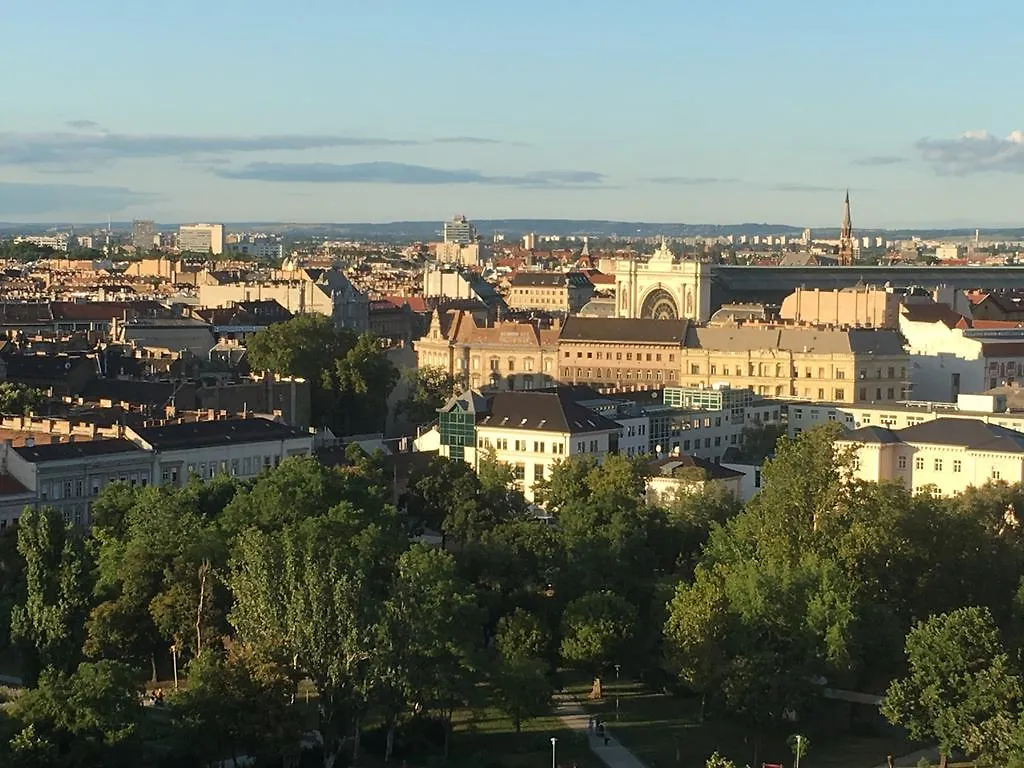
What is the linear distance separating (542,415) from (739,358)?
25.8 metres

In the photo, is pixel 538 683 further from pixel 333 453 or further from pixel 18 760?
pixel 333 453

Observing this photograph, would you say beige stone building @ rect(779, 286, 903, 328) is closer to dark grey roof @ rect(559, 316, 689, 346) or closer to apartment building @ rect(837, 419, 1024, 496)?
dark grey roof @ rect(559, 316, 689, 346)

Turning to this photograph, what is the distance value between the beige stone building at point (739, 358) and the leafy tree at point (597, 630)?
144 ft

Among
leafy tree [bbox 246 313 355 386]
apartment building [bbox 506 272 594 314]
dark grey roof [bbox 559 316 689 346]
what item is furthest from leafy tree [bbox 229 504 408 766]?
apartment building [bbox 506 272 594 314]

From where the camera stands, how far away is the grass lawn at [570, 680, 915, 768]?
41.0 metres

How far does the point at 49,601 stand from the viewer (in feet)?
141

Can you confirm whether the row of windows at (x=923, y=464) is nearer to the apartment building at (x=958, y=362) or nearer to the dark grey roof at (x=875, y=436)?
the dark grey roof at (x=875, y=436)

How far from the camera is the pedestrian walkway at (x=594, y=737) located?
4031 cm

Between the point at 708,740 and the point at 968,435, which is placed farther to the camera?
the point at 968,435

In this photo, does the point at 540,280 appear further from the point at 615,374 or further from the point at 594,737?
the point at 594,737

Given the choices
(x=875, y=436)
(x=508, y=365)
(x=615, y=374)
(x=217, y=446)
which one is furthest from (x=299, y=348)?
(x=875, y=436)

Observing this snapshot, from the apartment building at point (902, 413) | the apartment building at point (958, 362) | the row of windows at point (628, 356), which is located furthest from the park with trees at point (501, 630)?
the row of windows at point (628, 356)

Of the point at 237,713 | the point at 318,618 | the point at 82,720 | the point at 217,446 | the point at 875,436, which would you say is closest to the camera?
the point at 82,720

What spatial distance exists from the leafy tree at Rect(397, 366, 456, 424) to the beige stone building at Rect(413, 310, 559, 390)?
5.25 meters
